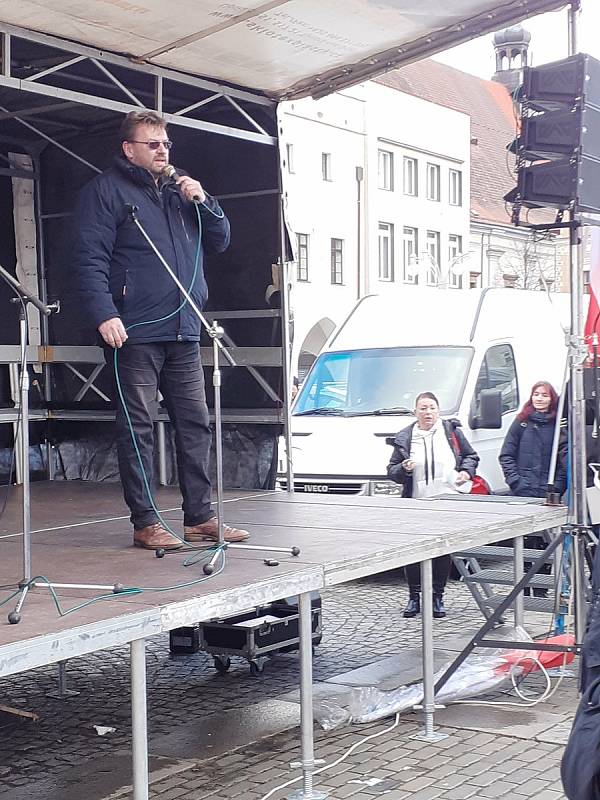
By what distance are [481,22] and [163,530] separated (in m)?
3.58

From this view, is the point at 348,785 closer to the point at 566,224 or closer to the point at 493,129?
the point at 566,224

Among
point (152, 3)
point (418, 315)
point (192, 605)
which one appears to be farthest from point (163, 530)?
point (418, 315)

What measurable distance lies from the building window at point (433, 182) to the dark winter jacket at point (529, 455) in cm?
Answer: 3575

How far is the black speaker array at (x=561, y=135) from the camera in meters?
6.78

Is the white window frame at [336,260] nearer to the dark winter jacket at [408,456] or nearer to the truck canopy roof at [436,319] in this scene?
the truck canopy roof at [436,319]

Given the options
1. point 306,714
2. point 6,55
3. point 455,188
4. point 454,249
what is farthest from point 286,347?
point 455,188

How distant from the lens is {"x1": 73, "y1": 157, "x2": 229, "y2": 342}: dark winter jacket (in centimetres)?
561

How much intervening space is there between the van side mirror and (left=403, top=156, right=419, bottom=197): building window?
108 feet

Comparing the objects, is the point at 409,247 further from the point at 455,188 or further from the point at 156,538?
the point at 156,538

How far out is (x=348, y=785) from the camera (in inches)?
214

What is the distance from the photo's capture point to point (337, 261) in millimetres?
39688

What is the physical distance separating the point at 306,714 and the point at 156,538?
116cm

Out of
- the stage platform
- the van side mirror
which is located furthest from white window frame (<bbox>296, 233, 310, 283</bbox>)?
the stage platform

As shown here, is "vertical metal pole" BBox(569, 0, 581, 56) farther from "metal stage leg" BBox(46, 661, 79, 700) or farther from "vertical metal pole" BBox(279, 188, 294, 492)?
"metal stage leg" BBox(46, 661, 79, 700)
